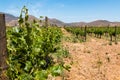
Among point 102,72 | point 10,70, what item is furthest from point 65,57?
point 10,70

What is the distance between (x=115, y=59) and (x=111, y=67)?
2.14 meters

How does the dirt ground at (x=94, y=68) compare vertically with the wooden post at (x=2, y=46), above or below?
below

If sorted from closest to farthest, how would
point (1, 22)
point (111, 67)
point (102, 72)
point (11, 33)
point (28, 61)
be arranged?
point (1, 22)
point (28, 61)
point (11, 33)
point (102, 72)
point (111, 67)

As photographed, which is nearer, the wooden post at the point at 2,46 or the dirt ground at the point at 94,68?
Result: the wooden post at the point at 2,46

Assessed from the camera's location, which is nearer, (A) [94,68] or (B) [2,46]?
(B) [2,46]

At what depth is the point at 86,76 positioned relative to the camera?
12555 millimetres

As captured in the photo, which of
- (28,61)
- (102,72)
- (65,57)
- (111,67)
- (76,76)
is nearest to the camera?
(28,61)

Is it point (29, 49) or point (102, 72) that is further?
point (102, 72)

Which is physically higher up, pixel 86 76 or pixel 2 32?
pixel 2 32

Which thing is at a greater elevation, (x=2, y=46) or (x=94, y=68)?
(x=2, y=46)

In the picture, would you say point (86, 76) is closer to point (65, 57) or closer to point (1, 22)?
point (65, 57)

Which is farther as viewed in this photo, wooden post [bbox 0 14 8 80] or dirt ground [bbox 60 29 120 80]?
dirt ground [bbox 60 29 120 80]

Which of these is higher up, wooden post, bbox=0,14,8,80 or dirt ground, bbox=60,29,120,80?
wooden post, bbox=0,14,8,80

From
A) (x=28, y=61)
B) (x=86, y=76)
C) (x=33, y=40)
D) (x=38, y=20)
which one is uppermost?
(x=38, y=20)
